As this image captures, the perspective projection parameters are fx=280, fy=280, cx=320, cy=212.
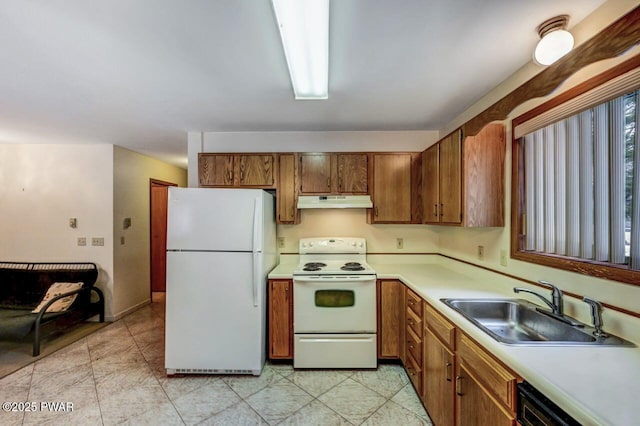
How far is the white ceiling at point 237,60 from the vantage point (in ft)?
4.41

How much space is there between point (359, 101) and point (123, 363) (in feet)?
10.9

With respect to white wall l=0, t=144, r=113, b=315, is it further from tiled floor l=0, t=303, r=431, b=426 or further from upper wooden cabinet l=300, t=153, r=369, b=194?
upper wooden cabinet l=300, t=153, r=369, b=194

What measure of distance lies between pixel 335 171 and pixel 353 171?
0.64 feet

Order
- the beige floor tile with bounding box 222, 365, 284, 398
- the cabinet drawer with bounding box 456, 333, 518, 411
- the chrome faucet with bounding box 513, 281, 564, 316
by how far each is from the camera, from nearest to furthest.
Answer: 1. the cabinet drawer with bounding box 456, 333, 518, 411
2. the chrome faucet with bounding box 513, 281, 564, 316
3. the beige floor tile with bounding box 222, 365, 284, 398

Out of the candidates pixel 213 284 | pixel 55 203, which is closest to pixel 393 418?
pixel 213 284

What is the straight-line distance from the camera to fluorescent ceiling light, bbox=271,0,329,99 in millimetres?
1232

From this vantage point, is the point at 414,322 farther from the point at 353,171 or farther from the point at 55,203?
the point at 55,203

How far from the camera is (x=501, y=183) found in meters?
2.04

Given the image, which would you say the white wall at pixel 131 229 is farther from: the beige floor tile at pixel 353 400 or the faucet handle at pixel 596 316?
the faucet handle at pixel 596 316

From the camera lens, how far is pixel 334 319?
259cm

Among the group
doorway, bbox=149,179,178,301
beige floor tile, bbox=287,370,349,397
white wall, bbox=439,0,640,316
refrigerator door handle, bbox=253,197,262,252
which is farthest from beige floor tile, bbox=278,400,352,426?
doorway, bbox=149,179,178,301

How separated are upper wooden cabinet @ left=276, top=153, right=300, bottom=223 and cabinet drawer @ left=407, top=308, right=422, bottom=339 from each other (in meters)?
1.46

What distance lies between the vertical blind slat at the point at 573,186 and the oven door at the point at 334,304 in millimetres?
1457

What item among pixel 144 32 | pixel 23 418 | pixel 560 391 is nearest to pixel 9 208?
pixel 23 418
